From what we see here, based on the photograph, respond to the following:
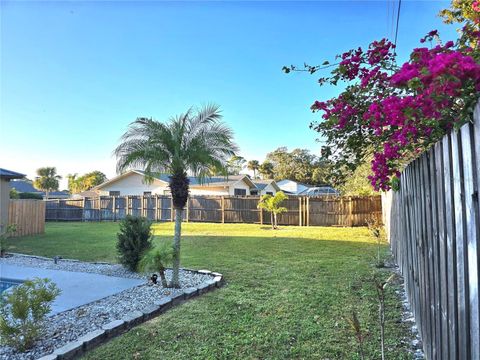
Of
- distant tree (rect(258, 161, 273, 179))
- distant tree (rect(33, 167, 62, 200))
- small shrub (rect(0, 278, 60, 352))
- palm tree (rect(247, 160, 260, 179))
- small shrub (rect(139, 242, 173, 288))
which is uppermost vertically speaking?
palm tree (rect(247, 160, 260, 179))

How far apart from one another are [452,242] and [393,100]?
90 centimetres

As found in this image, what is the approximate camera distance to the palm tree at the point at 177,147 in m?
5.48

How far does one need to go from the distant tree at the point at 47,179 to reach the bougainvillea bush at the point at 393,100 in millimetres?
52221

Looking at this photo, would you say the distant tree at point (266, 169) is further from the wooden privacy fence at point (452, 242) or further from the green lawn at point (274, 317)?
the wooden privacy fence at point (452, 242)

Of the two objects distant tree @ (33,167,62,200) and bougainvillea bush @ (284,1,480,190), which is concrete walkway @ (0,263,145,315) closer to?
bougainvillea bush @ (284,1,480,190)

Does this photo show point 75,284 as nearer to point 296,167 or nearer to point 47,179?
point 296,167

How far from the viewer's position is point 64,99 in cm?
1082

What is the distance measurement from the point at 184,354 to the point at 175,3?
21.6 ft

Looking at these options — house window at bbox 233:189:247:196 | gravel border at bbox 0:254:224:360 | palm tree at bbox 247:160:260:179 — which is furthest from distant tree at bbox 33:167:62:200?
gravel border at bbox 0:254:224:360

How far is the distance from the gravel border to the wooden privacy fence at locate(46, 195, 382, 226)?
35.6 ft

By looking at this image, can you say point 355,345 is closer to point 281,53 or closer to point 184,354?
point 184,354

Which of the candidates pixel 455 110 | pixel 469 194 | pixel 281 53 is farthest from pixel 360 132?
pixel 281 53

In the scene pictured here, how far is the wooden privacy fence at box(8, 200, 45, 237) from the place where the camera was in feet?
41.9

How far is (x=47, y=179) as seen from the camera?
47.2 metres
